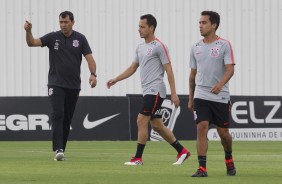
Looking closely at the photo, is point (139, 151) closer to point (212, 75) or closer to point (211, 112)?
point (211, 112)

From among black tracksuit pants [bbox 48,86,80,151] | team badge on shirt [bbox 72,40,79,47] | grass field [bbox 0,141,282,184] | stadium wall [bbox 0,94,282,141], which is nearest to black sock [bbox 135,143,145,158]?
grass field [bbox 0,141,282,184]

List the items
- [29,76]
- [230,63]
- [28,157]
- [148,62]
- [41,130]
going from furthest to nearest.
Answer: [29,76] < [41,130] < [28,157] < [148,62] < [230,63]

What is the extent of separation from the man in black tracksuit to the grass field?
0.81 metres

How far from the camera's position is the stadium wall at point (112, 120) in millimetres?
27125

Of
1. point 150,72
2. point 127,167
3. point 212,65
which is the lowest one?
point 127,167

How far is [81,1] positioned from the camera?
33969mm

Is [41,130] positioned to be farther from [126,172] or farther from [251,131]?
[126,172]

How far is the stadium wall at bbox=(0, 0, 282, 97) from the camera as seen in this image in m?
33.8

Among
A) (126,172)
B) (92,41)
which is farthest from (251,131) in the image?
(126,172)

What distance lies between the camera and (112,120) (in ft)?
89.9

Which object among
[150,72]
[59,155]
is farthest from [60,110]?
[150,72]

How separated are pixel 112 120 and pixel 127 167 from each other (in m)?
12.0

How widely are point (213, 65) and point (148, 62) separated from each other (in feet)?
9.32

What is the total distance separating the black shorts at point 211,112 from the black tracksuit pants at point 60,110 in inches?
160
